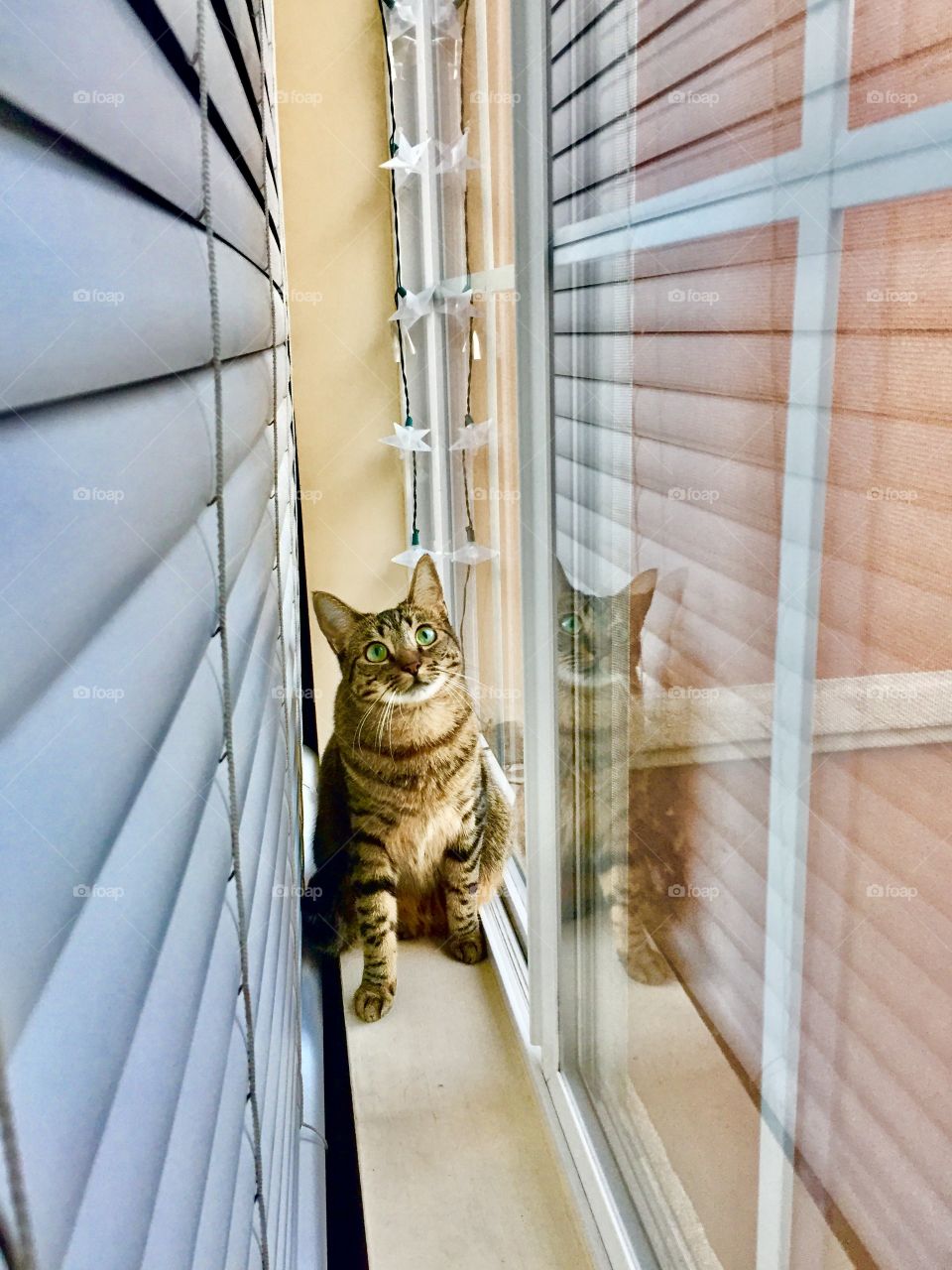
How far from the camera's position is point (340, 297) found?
284 cm

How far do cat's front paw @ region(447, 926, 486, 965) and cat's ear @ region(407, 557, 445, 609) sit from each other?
65 cm

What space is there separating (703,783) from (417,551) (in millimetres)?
1978

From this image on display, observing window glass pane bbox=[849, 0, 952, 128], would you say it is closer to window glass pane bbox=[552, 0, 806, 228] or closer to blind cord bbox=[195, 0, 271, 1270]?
window glass pane bbox=[552, 0, 806, 228]

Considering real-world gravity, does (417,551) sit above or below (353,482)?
below

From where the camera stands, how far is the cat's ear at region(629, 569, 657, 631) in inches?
46.7

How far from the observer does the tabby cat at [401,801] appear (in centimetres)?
189

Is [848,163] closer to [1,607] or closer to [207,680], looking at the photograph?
[207,680]

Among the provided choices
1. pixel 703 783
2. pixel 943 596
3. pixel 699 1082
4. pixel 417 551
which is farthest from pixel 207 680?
pixel 417 551

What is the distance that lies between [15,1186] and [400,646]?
1.73 metres

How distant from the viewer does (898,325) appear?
25.0 inches

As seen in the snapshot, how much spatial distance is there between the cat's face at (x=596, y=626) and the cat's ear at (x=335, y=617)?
26.9 inches
